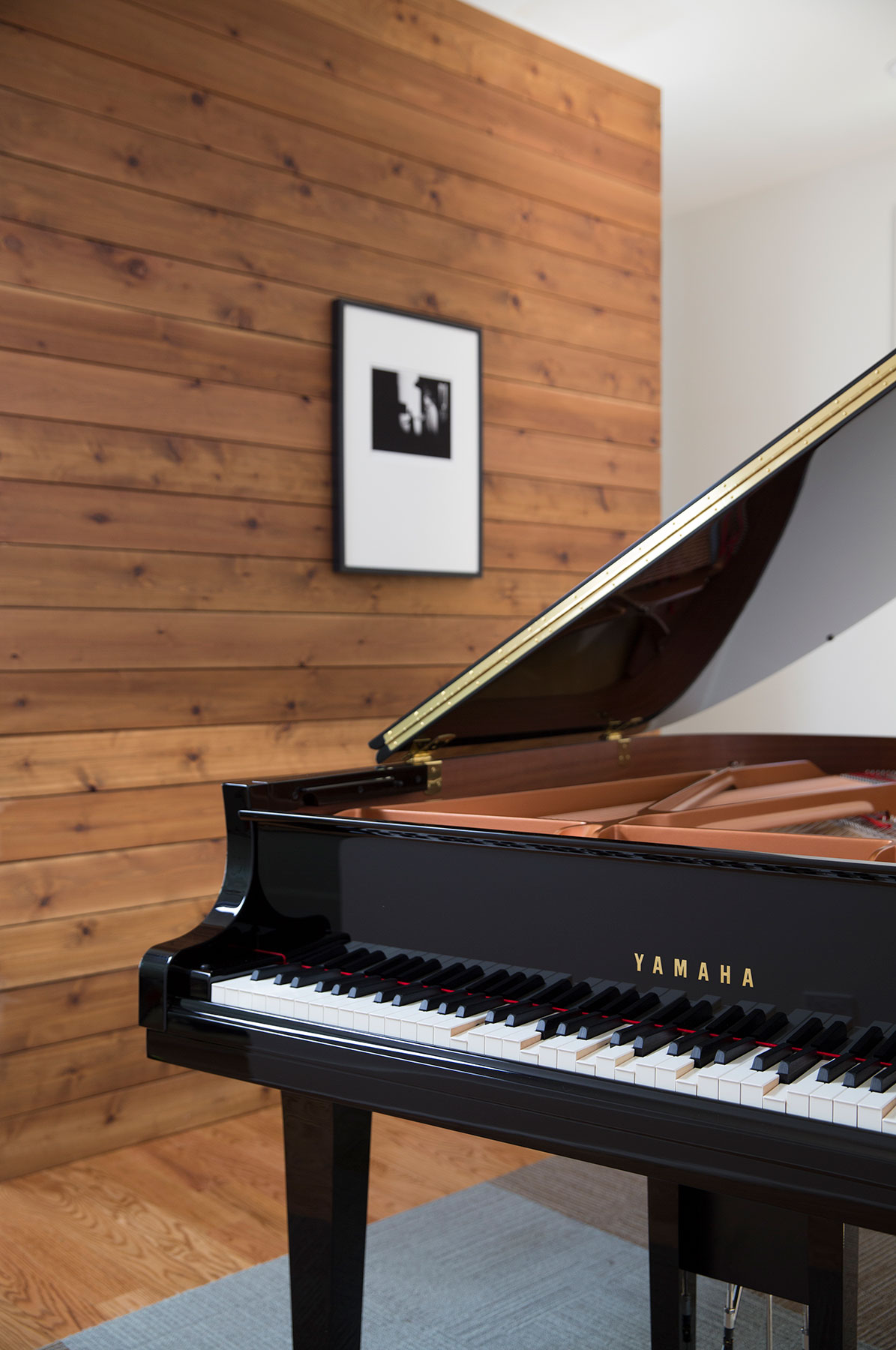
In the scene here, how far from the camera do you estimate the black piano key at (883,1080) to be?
114cm

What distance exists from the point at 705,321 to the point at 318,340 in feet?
9.24

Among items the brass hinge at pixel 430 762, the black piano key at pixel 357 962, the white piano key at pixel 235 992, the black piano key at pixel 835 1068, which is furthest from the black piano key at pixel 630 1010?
the brass hinge at pixel 430 762

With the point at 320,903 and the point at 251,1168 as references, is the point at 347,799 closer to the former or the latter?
the point at 320,903

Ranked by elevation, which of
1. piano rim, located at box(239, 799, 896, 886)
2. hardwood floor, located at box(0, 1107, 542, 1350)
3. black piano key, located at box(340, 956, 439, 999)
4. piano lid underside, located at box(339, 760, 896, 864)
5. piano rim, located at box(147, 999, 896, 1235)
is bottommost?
hardwood floor, located at box(0, 1107, 542, 1350)

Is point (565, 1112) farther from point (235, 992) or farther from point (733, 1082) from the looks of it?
point (235, 992)

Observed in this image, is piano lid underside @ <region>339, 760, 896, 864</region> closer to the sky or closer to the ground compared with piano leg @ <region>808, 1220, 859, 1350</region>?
closer to the sky

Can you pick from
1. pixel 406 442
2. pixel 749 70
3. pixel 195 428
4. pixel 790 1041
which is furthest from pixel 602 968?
pixel 749 70

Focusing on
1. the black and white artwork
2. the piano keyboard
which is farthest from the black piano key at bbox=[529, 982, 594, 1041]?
the black and white artwork

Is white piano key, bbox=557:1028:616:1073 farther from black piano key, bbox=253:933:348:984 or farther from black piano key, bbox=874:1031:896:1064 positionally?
black piano key, bbox=253:933:348:984

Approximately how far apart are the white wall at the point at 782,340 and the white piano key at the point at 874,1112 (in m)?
3.84

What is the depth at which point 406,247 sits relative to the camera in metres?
3.38

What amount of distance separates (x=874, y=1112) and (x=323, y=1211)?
2.79 feet

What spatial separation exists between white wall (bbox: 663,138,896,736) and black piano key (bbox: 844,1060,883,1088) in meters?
3.77

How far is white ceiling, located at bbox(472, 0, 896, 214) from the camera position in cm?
367
